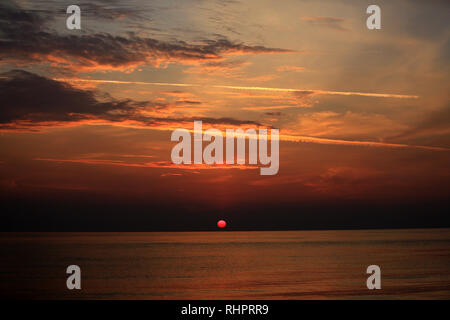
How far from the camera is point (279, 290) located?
3684 centimetres

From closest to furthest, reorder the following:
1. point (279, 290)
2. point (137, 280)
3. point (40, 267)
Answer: point (279, 290), point (137, 280), point (40, 267)
